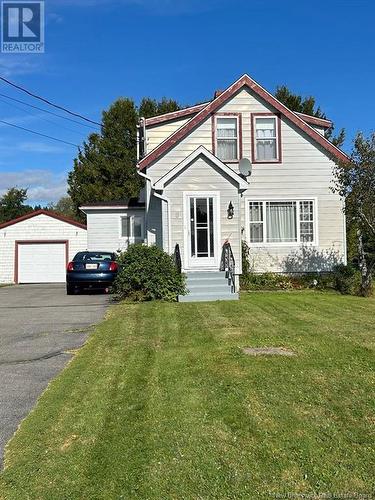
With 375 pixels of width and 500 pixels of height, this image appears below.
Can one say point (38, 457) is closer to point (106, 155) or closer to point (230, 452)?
point (230, 452)

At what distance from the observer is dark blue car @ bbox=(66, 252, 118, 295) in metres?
17.1

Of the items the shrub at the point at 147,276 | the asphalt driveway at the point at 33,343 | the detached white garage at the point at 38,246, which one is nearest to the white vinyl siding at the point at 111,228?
the detached white garage at the point at 38,246

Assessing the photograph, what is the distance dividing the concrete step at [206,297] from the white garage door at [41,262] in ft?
52.7

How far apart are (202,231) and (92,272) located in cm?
395

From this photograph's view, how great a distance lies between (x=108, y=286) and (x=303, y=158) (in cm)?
813

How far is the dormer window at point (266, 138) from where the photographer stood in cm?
1852

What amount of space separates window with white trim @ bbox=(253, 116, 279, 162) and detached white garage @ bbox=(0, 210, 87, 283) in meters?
13.1

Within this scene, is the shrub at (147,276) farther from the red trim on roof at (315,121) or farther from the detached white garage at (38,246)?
the detached white garage at (38,246)

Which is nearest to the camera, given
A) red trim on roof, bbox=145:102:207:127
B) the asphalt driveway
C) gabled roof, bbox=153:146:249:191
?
the asphalt driveway

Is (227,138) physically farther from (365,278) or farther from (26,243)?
(26,243)

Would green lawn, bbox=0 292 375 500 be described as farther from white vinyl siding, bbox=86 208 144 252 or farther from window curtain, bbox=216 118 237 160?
white vinyl siding, bbox=86 208 144 252

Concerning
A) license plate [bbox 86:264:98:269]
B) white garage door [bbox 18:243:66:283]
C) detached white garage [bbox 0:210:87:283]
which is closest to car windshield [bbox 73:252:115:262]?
license plate [bbox 86:264:98:269]

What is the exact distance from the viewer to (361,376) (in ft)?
19.3

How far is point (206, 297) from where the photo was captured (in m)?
14.0
